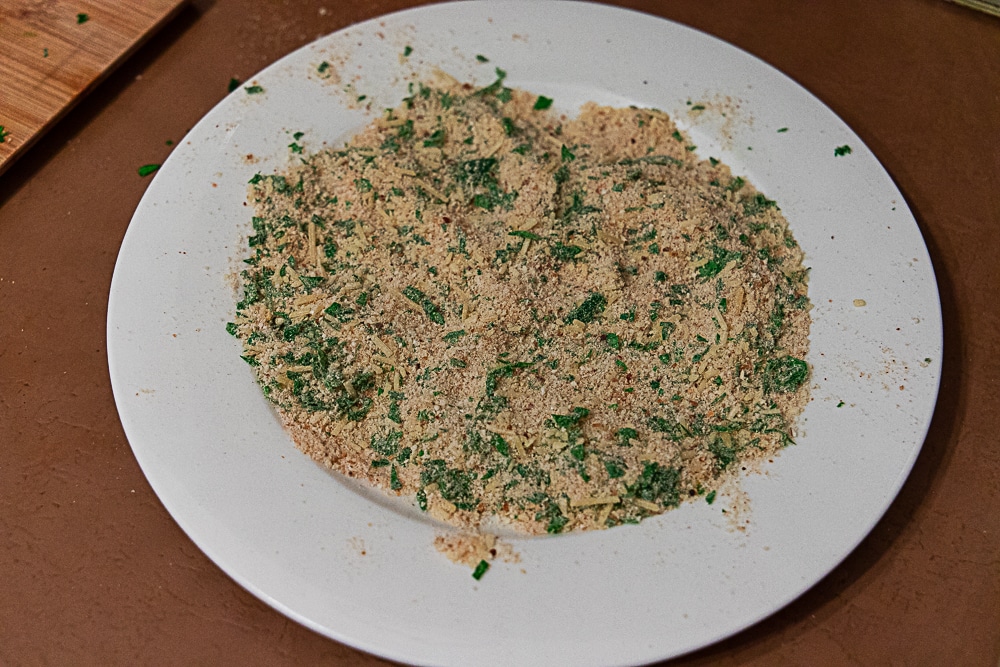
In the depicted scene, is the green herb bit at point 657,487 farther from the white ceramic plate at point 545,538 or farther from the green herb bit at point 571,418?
the green herb bit at point 571,418

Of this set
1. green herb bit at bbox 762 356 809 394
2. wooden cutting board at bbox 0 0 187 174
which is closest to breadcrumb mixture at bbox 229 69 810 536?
green herb bit at bbox 762 356 809 394

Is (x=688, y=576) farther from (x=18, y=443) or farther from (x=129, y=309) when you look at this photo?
(x=18, y=443)

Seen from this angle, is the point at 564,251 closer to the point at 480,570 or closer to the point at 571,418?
the point at 571,418

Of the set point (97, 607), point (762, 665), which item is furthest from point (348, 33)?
point (762, 665)

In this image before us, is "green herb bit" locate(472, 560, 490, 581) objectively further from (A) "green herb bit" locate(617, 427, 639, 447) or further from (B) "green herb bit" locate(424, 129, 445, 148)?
(B) "green herb bit" locate(424, 129, 445, 148)

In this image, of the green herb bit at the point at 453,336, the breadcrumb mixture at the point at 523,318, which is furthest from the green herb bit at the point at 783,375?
the green herb bit at the point at 453,336
